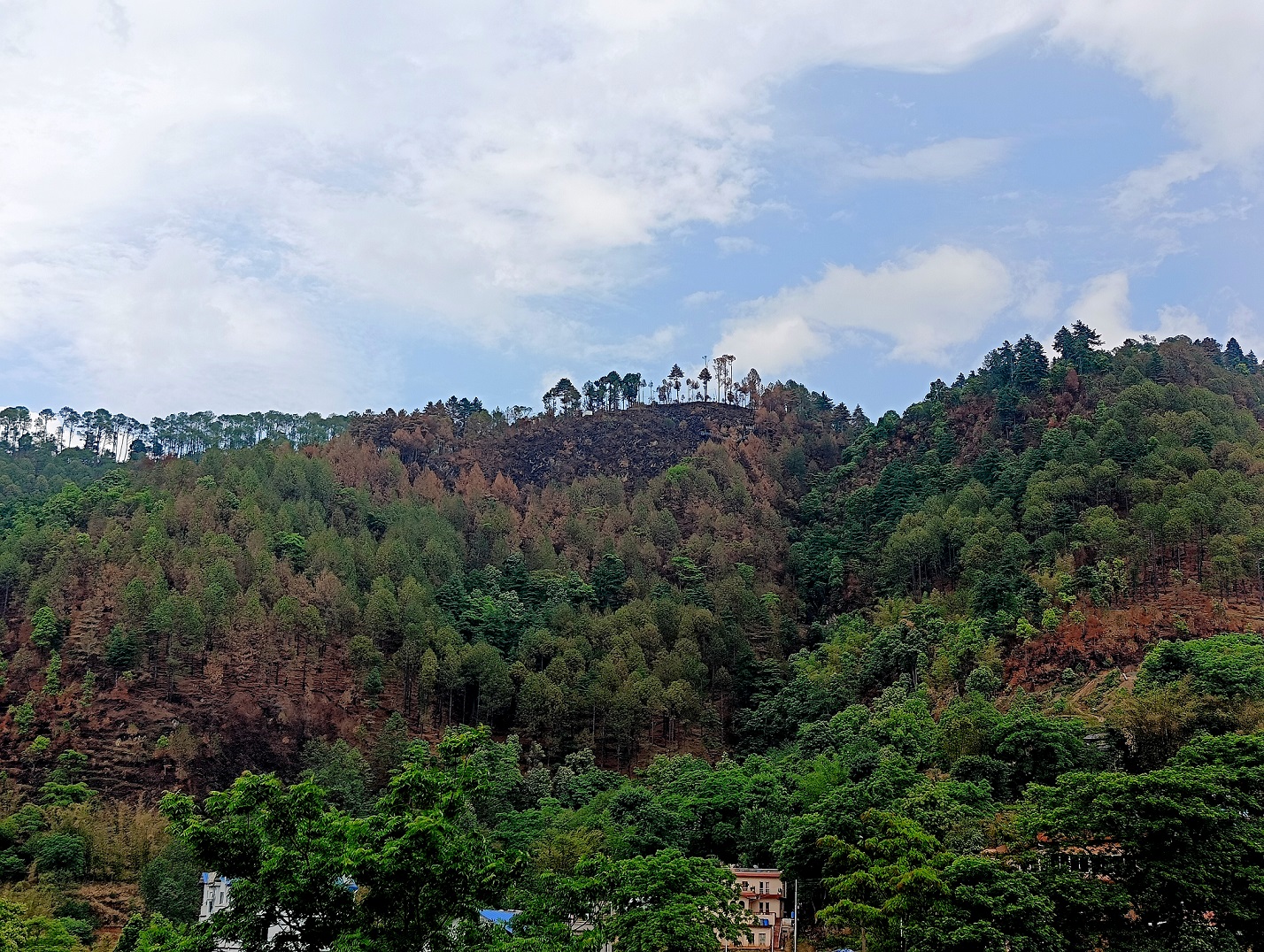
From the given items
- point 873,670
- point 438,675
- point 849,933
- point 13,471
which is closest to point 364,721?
point 438,675

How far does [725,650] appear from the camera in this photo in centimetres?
6581

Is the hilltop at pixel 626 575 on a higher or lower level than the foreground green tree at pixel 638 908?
higher

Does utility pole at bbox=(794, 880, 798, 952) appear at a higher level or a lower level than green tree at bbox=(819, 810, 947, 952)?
lower

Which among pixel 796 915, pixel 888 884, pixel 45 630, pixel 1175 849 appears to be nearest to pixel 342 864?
pixel 888 884

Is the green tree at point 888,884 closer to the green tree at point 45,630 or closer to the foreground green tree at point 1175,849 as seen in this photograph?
the foreground green tree at point 1175,849

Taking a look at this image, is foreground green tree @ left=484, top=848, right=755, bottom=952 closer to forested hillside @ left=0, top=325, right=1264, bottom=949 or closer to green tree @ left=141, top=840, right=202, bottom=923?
forested hillside @ left=0, top=325, right=1264, bottom=949

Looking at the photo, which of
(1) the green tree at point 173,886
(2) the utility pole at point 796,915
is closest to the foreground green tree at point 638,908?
(2) the utility pole at point 796,915

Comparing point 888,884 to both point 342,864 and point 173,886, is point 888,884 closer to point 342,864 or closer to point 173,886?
point 342,864

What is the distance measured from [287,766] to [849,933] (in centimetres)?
3209

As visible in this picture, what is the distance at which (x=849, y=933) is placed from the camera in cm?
3259

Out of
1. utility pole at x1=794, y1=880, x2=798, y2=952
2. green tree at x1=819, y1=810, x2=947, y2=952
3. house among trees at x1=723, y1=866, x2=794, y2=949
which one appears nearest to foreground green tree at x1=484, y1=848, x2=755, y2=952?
green tree at x1=819, y1=810, x2=947, y2=952

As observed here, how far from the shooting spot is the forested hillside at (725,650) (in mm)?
26188

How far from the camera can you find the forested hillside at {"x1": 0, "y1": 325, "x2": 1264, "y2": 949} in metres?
26.2

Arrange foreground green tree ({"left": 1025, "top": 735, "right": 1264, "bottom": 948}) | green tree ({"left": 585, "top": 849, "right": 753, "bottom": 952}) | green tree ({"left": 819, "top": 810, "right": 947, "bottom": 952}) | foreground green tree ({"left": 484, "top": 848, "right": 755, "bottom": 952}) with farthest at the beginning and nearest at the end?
green tree ({"left": 819, "top": 810, "right": 947, "bottom": 952})
green tree ({"left": 585, "top": 849, "right": 753, "bottom": 952})
foreground green tree ({"left": 484, "top": 848, "right": 755, "bottom": 952})
foreground green tree ({"left": 1025, "top": 735, "right": 1264, "bottom": 948})
